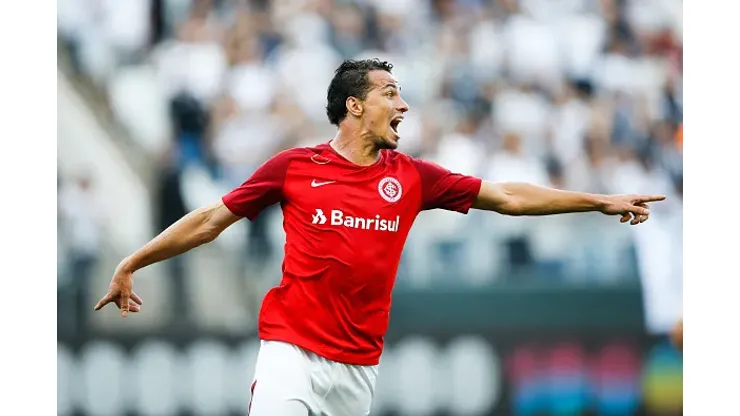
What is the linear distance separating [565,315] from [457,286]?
951mm

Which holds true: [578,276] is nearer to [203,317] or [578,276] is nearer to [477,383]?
[477,383]

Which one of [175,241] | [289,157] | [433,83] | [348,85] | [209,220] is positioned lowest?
[175,241]

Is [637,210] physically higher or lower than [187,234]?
higher

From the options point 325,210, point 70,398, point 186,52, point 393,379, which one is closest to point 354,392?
point 325,210

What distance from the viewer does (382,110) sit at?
5.41m

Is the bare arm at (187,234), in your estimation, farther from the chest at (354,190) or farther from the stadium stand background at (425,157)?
the stadium stand background at (425,157)

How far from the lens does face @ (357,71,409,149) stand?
17.7ft

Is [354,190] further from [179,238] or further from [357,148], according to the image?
[179,238]

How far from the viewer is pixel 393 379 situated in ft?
29.6

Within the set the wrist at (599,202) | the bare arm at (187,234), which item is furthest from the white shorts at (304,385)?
the wrist at (599,202)

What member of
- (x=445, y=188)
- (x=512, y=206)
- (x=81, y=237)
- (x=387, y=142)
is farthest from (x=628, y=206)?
(x=81, y=237)

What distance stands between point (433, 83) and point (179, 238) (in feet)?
16.2

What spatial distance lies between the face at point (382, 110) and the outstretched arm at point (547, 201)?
564 millimetres

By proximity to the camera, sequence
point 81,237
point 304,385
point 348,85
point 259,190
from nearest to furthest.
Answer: point 304,385
point 259,190
point 348,85
point 81,237
